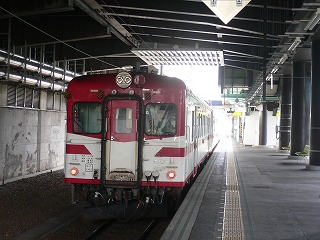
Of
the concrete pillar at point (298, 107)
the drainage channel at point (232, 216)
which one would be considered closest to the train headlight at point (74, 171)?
the drainage channel at point (232, 216)

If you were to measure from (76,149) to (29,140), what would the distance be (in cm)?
827

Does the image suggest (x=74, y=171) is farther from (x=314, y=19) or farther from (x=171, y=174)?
(x=314, y=19)

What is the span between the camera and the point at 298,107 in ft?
74.6

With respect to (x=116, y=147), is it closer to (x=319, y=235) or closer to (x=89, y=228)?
(x=89, y=228)

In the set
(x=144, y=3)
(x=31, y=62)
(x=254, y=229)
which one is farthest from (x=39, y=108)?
(x=254, y=229)

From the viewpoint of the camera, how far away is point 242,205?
31.0 ft

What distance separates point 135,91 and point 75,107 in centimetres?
121

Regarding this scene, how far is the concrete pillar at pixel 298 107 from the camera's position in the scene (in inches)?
882

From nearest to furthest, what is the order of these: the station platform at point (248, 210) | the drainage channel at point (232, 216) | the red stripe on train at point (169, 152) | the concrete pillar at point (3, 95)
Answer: the drainage channel at point (232, 216), the station platform at point (248, 210), the red stripe on train at point (169, 152), the concrete pillar at point (3, 95)

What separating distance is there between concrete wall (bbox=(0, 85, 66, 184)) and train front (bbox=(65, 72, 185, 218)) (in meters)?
6.37

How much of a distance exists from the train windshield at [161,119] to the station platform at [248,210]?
1556mm

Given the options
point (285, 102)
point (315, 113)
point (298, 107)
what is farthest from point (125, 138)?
point (285, 102)

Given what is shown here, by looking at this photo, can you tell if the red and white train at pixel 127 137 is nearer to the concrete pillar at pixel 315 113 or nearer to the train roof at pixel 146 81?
the train roof at pixel 146 81

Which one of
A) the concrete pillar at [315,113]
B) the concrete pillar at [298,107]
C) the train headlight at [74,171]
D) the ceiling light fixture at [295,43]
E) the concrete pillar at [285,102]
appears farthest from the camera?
the concrete pillar at [285,102]
